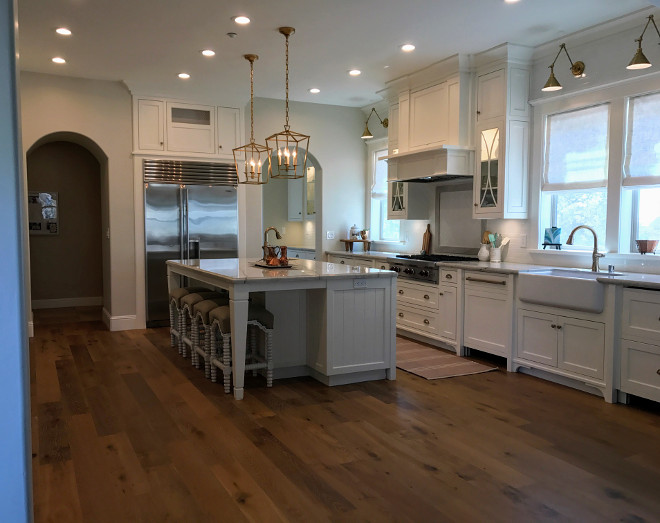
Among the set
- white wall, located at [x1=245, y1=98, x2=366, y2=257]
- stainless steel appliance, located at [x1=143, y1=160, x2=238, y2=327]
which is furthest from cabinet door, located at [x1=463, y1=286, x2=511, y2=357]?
stainless steel appliance, located at [x1=143, y1=160, x2=238, y2=327]

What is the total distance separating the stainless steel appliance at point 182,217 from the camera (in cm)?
672

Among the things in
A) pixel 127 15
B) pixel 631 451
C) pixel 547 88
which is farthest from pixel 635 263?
pixel 127 15

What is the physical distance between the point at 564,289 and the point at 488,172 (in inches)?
64.1

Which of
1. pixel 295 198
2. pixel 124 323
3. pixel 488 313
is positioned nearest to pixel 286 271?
pixel 488 313

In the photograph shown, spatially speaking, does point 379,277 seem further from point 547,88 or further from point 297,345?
point 547,88

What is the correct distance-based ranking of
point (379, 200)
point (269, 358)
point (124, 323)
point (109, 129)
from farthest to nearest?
point (379, 200), point (124, 323), point (109, 129), point (269, 358)

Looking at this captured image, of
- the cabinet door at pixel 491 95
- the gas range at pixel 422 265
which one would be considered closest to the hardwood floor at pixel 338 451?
the gas range at pixel 422 265

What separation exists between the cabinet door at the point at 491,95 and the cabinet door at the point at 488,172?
0.13 meters

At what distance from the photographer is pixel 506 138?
5.16 meters

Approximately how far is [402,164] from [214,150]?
240cm

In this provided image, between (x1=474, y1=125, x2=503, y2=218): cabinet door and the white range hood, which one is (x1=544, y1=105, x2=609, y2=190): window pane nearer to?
(x1=474, y1=125, x2=503, y2=218): cabinet door

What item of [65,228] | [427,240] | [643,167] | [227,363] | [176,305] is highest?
[643,167]

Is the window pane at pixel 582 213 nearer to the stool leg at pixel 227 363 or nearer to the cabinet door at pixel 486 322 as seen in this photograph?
the cabinet door at pixel 486 322

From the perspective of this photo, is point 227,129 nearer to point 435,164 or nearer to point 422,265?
point 435,164
